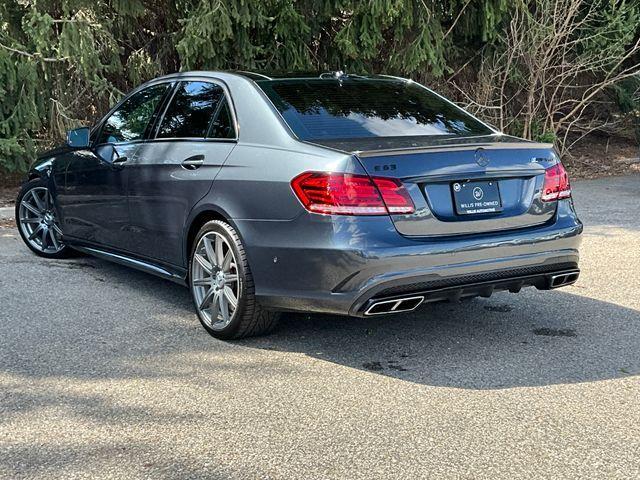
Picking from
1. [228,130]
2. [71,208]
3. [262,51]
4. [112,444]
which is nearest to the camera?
[112,444]

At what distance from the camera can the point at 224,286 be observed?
4984mm

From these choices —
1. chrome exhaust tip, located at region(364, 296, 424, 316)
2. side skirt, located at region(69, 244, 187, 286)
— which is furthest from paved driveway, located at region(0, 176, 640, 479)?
chrome exhaust tip, located at region(364, 296, 424, 316)

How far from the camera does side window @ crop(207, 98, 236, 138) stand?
5.12m

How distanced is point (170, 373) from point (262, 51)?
7845 mm

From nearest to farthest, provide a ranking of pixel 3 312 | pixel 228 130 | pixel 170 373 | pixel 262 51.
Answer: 1. pixel 170 373
2. pixel 228 130
3. pixel 3 312
4. pixel 262 51

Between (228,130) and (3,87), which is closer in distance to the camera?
(228,130)

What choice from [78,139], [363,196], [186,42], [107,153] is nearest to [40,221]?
[78,139]

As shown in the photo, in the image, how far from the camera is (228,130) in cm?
513

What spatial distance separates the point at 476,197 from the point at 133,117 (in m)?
2.94

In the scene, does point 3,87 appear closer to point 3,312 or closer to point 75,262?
point 75,262

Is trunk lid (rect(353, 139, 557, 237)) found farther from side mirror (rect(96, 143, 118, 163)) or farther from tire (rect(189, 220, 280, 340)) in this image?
side mirror (rect(96, 143, 118, 163))

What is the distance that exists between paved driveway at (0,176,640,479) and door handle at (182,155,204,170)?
1040mm

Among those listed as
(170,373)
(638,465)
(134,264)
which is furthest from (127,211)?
(638,465)

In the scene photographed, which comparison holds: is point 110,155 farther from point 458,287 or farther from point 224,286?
point 458,287
